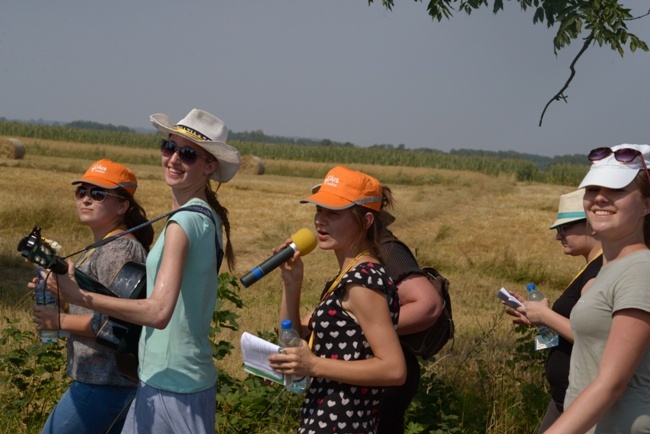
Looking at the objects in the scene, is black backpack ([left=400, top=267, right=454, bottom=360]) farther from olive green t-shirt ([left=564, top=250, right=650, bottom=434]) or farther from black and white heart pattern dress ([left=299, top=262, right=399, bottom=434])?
olive green t-shirt ([left=564, top=250, right=650, bottom=434])

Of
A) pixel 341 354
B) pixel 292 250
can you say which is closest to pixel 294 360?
pixel 341 354

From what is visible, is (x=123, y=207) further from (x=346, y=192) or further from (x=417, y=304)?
(x=417, y=304)

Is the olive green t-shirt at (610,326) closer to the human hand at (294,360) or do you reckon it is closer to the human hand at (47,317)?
the human hand at (294,360)

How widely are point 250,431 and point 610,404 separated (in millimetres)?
2835

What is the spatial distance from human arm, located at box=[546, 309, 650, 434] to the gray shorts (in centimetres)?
130

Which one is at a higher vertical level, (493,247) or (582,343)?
(582,343)

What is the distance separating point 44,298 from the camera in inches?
133

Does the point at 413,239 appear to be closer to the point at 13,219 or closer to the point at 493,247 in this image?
the point at 493,247

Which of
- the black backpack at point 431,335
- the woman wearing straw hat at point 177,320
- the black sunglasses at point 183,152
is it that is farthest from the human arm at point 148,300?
the black backpack at point 431,335

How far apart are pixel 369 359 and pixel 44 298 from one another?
132 cm

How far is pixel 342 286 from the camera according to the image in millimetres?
3047

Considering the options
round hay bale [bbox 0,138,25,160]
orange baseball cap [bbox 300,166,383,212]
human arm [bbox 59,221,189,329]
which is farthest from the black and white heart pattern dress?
round hay bale [bbox 0,138,25,160]

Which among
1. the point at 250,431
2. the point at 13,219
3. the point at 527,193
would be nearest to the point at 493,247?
the point at 13,219

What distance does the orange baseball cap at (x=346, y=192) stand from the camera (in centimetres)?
320
